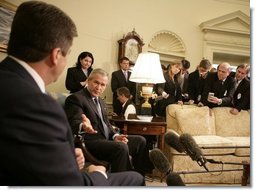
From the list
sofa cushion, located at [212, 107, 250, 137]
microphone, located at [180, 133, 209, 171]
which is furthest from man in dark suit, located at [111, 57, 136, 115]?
sofa cushion, located at [212, 107, 250, 137]

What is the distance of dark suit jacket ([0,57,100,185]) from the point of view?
75cm

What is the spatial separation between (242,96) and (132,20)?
80cm

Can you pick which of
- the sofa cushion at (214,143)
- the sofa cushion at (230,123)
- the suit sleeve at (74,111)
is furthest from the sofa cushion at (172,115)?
the suit sleeve at (74,111)

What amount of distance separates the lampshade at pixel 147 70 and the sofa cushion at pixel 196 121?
0.79ft

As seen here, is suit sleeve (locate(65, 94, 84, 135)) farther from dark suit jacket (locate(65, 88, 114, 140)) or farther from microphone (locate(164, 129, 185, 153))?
microphone (locate(164, 129, 185, 153))

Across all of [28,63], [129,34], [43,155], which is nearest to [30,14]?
[28,63]

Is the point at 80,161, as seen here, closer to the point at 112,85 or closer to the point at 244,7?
the point at 112,85

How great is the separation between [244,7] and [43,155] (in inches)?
57.5

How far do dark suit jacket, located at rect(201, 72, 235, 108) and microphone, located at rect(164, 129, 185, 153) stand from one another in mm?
304

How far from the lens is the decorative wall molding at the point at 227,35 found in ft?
5.37

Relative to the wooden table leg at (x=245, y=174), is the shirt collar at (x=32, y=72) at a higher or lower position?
higher

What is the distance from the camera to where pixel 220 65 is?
1.66 metres

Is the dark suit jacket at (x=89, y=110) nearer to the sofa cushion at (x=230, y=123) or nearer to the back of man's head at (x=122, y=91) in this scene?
the back of man's head at (x=122, y=91)

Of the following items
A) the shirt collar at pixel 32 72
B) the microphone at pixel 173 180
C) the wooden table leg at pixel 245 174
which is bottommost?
the wooden table leg at pixel 245 174
